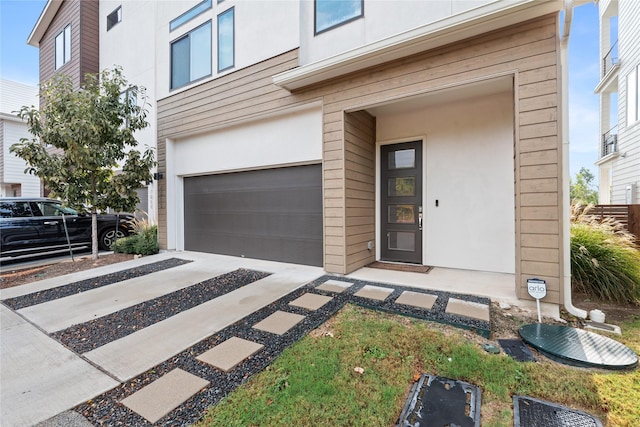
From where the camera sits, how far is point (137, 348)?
2.50 metres

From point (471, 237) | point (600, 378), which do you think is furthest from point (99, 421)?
point (471, 237)

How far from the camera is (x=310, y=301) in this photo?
137 inches

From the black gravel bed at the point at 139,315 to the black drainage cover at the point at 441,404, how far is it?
271 centimetres

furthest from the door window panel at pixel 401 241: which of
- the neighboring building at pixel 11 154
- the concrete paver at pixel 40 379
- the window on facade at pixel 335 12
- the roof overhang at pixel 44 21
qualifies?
the neighboring building at pixel 11 154

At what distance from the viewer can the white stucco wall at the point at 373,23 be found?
387 centimetres

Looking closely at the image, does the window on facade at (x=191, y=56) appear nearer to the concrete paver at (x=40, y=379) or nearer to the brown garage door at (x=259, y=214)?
the brown garage door at (x=259, y=214)

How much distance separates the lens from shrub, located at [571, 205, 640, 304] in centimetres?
338

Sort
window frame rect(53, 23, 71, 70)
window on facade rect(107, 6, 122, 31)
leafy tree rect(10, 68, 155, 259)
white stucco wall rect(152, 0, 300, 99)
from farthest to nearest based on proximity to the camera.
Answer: window frame rect(53, 23, 71, 70)
window on facade rect(107, 6, 122, 31)
leafy tree rect(10, 68, 155, 259)
white stucco wall rect(152, 0, 300, 99)

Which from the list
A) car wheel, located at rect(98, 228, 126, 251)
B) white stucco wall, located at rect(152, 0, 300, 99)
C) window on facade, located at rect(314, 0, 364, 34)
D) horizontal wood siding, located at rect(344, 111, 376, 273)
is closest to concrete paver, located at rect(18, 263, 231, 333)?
horizontal wood siding, located at rect(344, 111, 376, 273)

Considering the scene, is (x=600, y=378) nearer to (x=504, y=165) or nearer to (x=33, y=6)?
(x=504, y=165)

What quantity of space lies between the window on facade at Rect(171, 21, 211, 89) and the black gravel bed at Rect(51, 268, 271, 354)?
489 cm

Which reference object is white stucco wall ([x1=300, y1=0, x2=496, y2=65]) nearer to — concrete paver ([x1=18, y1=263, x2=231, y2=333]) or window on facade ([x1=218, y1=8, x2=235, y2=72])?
window on facade ([x1=218, y1=8, x2=235, y2=72])

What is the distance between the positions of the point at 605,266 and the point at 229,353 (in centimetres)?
454

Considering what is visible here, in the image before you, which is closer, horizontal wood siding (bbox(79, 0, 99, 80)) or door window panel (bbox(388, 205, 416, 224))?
door window panel (bbox(388, 205, 416, 224))
